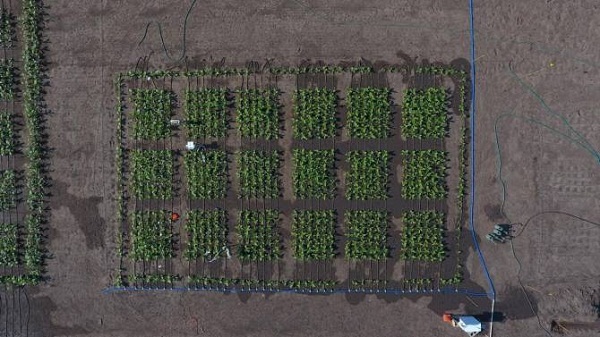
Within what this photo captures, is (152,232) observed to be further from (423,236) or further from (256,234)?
(423,236)

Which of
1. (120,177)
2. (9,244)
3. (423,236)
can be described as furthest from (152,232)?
(423,236)

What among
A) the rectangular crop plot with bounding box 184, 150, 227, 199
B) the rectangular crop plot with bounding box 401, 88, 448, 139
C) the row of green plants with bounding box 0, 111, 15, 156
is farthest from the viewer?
the row of green plants with bounding box 0, 111, 15, 156

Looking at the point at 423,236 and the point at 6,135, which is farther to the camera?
the point at 6,135

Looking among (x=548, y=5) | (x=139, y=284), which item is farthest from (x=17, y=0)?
(x=548, y=5)

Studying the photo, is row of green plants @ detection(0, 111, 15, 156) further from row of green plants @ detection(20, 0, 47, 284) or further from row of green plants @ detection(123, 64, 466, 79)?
row of green plants @ detection(123, 64, 466, 79)

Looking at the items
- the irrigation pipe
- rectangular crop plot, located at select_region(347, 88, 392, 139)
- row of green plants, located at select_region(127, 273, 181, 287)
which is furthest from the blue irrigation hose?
row of green plants, located at select_region(127, 273, 181, 287)

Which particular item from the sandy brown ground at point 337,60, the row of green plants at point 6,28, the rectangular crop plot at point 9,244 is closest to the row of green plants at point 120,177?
the sandy brown ground at point 337,60
